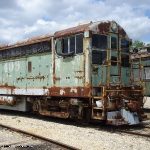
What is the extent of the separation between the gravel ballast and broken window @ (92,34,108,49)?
2.93m

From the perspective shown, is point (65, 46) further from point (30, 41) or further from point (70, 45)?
point (30, 41)

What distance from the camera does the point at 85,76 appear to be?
1266 cm

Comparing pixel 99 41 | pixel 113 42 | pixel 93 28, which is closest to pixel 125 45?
pixel 113 42

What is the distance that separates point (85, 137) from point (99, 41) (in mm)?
3909

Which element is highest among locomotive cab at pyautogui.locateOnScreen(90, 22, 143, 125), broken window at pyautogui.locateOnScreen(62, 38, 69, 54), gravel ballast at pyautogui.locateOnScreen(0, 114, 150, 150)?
broken window at pyautogui.locateOnScreen(62, 38, 69, 54)

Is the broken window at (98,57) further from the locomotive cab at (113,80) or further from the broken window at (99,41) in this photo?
the broken window at (99,41)

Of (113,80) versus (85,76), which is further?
(113,80)

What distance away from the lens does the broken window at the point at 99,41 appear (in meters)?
12.8

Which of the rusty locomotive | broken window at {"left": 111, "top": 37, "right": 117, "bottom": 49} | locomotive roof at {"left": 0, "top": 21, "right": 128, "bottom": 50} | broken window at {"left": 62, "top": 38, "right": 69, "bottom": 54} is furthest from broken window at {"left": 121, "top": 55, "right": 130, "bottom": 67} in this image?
broken window at {"left": 62, "top": 38, "right": 69, "bottom": 54}

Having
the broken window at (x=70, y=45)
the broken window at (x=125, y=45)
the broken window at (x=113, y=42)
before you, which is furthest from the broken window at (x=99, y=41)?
the broken window at (x=125, y=45)

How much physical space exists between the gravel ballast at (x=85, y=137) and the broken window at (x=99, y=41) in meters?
Result: 2.93

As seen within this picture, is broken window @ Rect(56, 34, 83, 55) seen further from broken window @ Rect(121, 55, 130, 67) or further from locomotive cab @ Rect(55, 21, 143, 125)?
broken window @ Rect(121, 55, 130, 67)

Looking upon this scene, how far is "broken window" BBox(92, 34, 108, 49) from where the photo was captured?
12.8 metres

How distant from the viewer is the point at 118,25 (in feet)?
45.1
